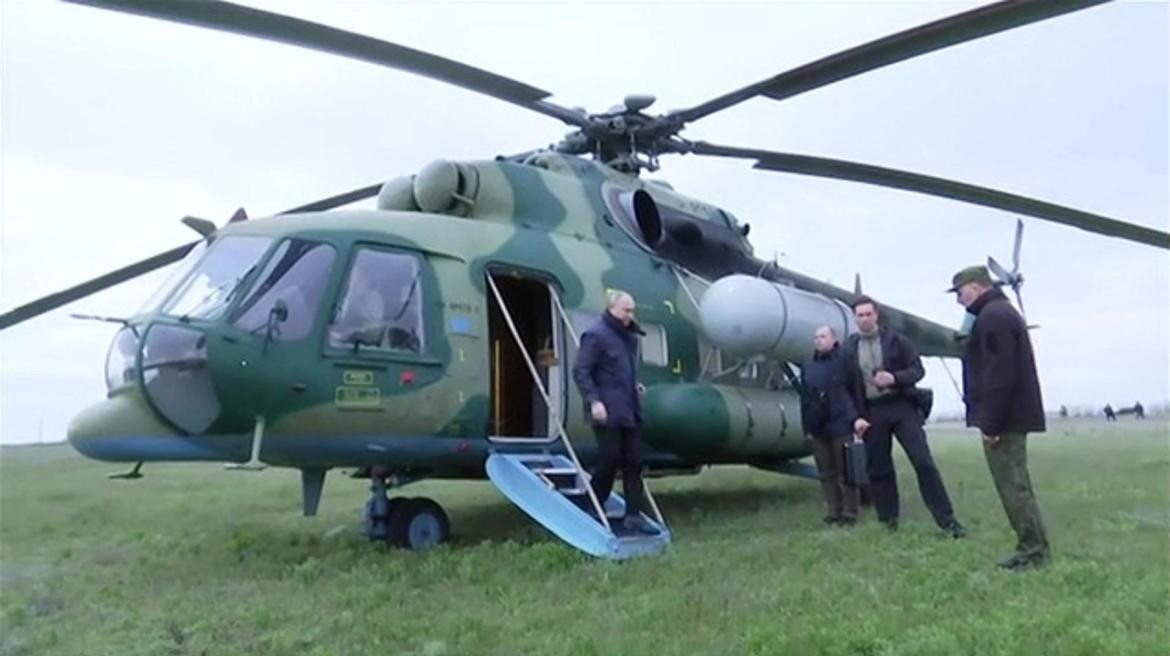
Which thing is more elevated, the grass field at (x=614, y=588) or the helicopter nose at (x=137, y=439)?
the helicopter nose at (x=137, y=439)

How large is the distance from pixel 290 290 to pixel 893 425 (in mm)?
4023

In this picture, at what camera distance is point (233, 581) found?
21.9ft

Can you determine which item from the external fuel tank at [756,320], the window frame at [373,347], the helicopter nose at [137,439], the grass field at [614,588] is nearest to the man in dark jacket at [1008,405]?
the grass field at [614,588]

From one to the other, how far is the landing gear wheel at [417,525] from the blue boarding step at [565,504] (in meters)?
0.59

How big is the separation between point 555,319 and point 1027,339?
3.77 meters

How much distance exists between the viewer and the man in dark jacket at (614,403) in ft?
22.7

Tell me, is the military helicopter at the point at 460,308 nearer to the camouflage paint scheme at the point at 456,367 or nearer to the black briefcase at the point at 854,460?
the camouflage paint scheme at the point at 456,367

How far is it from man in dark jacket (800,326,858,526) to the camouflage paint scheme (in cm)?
115

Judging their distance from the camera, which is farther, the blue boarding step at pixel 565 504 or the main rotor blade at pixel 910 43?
the blue boarding step at pixel 565 504

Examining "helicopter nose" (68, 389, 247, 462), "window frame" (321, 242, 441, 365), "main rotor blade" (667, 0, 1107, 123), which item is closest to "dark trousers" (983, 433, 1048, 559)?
"main rotor blade" (667, 0, 1107, 123)

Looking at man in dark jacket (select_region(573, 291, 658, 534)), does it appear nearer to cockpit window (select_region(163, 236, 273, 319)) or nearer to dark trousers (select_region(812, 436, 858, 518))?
dark trousers (select_region(812, 436, 858, 518))

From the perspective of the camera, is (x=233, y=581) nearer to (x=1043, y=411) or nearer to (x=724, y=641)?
(x=724, y=641)

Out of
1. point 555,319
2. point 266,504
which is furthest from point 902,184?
point 266,504

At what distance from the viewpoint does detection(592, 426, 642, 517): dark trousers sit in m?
6.97
